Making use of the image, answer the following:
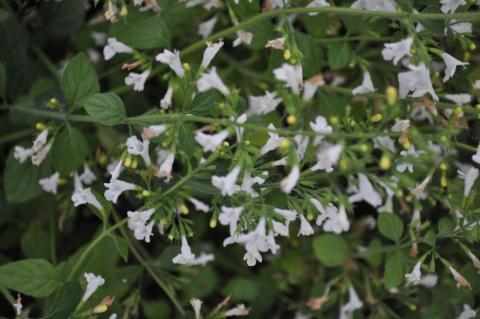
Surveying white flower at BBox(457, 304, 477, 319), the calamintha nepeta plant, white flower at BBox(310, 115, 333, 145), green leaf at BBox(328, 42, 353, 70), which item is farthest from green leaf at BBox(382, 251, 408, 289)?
white flower at BBox(310, 115, 333, 145)

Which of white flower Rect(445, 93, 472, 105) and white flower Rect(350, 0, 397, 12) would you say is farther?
white flower Rect(445, 93, 472, 105)

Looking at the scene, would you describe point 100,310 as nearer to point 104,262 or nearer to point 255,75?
point 104,262

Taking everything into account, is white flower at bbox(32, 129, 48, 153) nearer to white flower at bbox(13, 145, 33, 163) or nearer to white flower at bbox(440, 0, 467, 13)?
white flower at bbox(13, 145, 33, 163)

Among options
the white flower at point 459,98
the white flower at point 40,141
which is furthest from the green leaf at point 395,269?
the white flower at point 40,141

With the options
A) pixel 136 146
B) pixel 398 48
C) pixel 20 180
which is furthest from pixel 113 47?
pixel 398 48

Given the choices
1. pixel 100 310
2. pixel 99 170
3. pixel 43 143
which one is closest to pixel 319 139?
pixel 100 310

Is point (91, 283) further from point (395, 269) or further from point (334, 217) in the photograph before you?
point (395, 269)

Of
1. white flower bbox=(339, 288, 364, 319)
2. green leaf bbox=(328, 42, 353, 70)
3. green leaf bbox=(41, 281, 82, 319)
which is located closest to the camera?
green leaf bbox=(41, 281, 82, 319)
